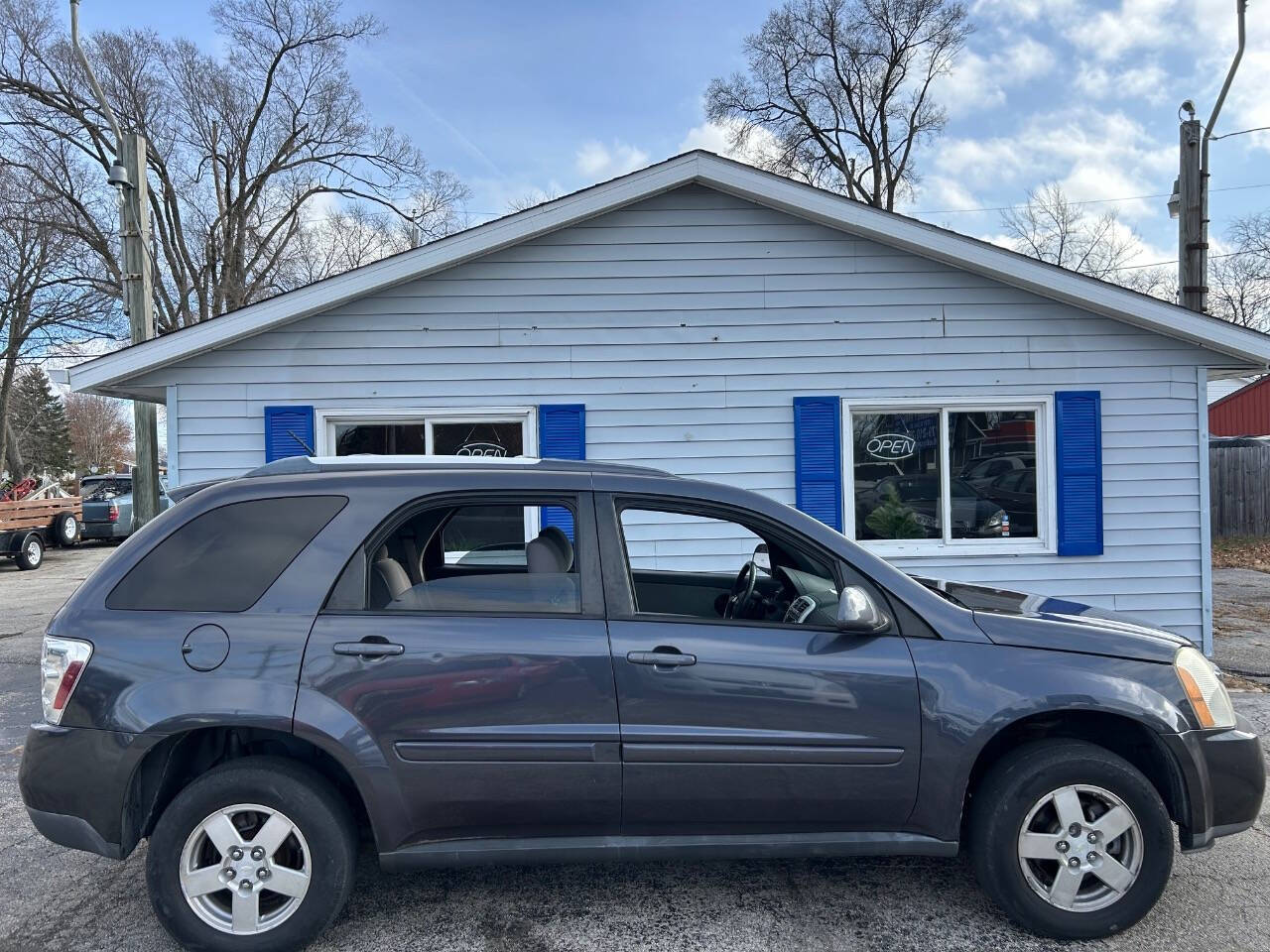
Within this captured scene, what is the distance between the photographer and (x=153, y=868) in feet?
9.32

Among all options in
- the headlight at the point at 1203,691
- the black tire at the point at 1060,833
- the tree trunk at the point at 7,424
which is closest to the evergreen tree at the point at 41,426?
the tree trunk at the point at 7,424

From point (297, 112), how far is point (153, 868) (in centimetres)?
2915

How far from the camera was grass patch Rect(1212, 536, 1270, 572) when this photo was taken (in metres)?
14.2

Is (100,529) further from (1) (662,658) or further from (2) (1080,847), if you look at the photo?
(2) (1080,847)

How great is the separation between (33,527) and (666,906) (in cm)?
1867

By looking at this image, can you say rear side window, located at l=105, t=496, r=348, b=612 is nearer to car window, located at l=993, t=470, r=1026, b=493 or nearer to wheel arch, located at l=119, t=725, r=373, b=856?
wheel arch, located at l=119, t=725, r=373, b=856

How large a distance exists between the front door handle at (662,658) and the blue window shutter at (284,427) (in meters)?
5.17

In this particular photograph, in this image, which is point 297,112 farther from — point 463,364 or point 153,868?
point 153,868

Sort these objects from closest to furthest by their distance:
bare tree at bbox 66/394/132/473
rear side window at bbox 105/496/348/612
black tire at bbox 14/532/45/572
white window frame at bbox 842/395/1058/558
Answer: rear side window at bbox 105/496/348/612, white window frame at bbox 842/395/1058/558, black tire at bbox 14/532/45/572, bare tree at bbox 66/394/132/473

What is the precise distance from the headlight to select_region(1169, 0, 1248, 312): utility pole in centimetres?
1040

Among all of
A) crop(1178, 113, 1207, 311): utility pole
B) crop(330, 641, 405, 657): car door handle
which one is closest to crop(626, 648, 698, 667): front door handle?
crop(330, 641, 405, 657): car door handle

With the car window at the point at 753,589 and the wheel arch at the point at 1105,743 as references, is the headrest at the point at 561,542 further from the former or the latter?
the wheel arch at the point at 1105,743

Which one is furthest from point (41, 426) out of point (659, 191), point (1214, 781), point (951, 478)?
point (1214, 781)

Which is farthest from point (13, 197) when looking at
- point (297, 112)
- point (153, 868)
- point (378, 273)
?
point (153, 868)
